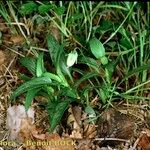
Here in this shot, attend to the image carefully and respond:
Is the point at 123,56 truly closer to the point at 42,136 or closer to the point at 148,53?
the point at 148,53

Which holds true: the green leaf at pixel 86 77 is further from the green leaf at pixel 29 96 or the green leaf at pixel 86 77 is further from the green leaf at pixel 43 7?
the green leaf at pixel 43 7

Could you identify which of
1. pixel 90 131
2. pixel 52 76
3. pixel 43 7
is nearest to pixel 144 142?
pixel 90 131

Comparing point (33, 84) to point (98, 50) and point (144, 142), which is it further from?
point (144, 142)

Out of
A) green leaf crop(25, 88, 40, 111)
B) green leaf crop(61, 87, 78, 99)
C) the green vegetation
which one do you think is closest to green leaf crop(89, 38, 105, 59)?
the green vegetation

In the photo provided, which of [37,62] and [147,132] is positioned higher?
[37,62]

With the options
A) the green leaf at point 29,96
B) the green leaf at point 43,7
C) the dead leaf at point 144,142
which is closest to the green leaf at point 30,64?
the green leaf at point 29,96

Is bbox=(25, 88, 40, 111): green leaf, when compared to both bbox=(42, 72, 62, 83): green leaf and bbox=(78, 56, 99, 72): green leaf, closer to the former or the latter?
bbox=(42, 72, 62, 83): green leaf

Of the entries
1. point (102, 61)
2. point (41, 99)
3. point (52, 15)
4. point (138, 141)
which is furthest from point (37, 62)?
point (138, 141)

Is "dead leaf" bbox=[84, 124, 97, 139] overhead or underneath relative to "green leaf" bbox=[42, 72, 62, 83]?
underneath

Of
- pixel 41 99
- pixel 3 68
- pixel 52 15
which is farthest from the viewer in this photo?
pixel 52 15
